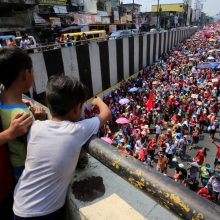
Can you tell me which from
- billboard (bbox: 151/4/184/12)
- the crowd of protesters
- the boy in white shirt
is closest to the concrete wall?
the crowd of protesters

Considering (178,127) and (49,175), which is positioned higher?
(49,175)

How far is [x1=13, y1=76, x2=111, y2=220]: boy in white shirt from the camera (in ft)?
5.07

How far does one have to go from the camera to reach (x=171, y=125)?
539 inches

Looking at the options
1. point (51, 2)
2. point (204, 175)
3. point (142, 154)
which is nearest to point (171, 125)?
point (142, 154)

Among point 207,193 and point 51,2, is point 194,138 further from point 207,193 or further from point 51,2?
point 51,2

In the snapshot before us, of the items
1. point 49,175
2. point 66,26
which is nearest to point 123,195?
point 49,175

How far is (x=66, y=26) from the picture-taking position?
30.3 meters

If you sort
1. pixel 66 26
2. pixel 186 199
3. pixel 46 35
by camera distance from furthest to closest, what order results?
pixel 66 26
pixel 46 35
pixel 186 199

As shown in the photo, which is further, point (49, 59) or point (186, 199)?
point (49, 59)

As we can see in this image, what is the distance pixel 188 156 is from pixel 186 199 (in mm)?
10385

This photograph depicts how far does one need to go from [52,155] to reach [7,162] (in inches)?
21.4

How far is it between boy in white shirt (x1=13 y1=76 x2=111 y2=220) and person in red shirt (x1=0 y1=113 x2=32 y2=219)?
8 cm

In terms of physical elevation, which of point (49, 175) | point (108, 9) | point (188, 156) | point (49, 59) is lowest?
point (188, 156)

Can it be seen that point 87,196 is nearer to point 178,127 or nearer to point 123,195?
point 123,195
